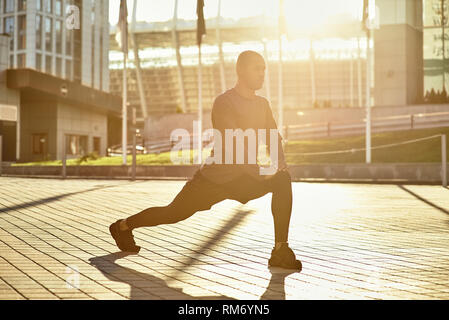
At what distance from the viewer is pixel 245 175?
4.77 m

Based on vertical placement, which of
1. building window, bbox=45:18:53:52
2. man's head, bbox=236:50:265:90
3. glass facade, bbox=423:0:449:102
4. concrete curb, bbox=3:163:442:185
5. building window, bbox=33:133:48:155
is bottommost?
concrete curb, bbox=3:163:442:185

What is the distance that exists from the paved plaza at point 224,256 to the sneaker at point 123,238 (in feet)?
0.40

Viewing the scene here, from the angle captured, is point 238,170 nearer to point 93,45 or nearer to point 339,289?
point 339,289

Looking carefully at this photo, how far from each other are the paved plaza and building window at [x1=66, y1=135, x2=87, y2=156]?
41402 mm

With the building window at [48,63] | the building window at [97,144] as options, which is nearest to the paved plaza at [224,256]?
the building window at [97,144]

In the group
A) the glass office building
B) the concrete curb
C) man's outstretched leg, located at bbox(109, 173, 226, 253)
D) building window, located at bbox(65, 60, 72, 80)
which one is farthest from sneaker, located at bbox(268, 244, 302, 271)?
building window, located at bbox(65, 60, 72, 80)

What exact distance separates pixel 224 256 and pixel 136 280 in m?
1.39

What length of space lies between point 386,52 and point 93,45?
3187cm

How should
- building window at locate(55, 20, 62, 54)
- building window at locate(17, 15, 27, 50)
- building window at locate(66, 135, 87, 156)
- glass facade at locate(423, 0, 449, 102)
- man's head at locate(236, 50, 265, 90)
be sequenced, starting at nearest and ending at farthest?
1. man's head at locate(236, 50, 265, 90)
2. glass facade at locate(423, 0, 449, 102)
3. building window at locate(66, 135, 87, 156)
4. building window at locate(17, 15, 27, 50)
5. building window at locate(55, 20, 62, 54)

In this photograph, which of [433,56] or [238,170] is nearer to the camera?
[238,170]

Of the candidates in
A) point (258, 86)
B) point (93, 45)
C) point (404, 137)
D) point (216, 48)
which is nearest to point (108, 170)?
point (404, 137)

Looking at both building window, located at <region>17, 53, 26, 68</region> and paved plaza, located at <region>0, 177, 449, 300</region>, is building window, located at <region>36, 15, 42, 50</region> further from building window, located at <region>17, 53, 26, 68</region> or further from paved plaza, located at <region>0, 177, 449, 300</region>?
paved plaza, located at <region>0, 177, 449, 300</region>

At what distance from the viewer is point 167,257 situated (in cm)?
567

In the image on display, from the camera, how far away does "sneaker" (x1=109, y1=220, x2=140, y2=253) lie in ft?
18.5
